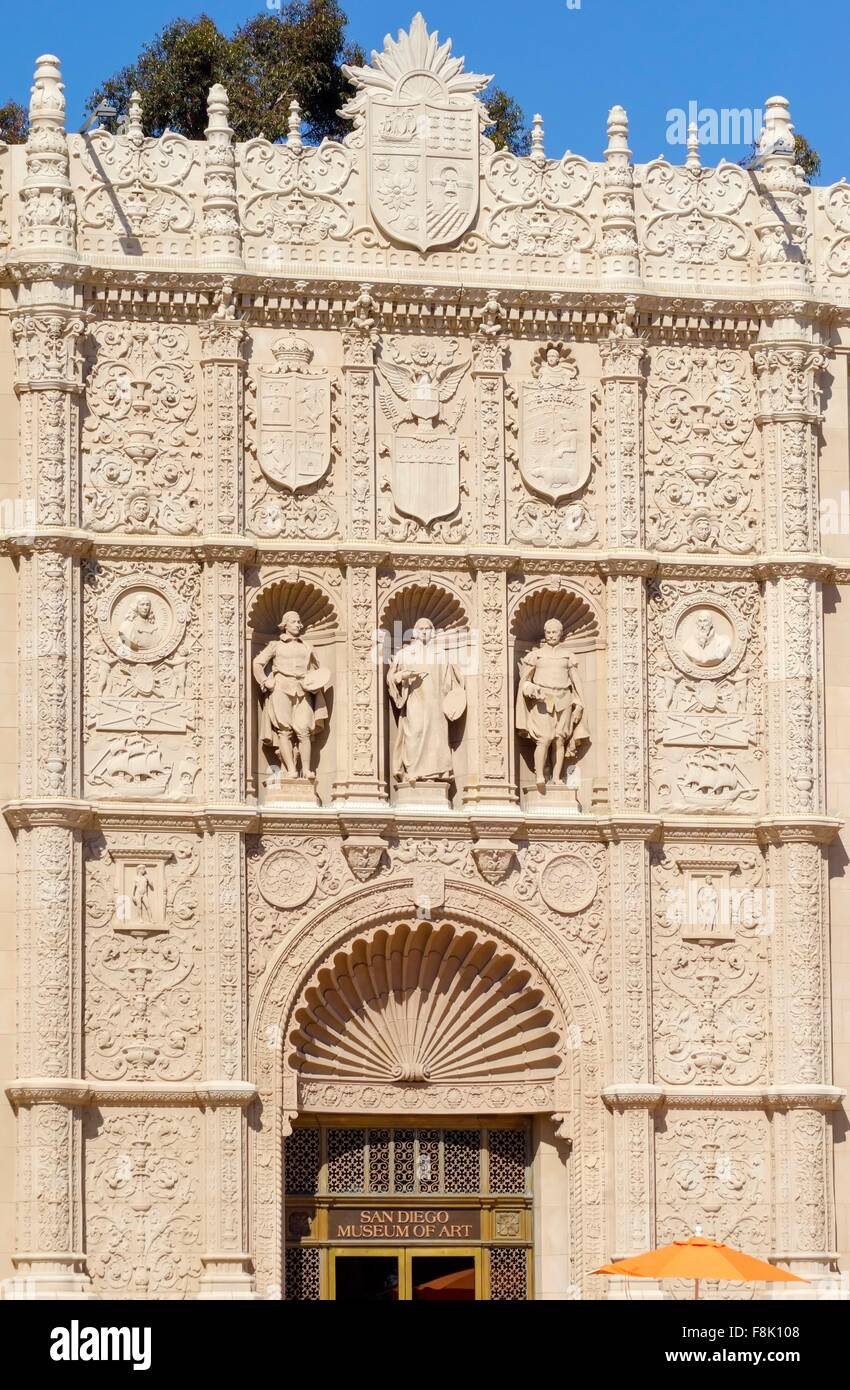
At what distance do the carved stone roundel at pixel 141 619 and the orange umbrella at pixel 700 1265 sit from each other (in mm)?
7157

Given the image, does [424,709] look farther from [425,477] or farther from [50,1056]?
[50,1056]

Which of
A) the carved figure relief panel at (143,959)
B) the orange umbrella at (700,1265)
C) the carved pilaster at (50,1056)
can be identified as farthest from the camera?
the carved figure relief panel at (143,959)

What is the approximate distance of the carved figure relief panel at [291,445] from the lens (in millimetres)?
31266

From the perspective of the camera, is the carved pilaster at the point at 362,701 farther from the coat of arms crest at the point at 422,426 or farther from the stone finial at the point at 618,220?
the stone finial at the point at 618,220

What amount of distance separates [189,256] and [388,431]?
2476 millimetres

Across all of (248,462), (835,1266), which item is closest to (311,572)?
(248,462)

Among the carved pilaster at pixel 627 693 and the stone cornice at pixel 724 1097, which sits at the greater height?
the carved pilaster at pixel 627 693

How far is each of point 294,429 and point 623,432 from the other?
10.3ft

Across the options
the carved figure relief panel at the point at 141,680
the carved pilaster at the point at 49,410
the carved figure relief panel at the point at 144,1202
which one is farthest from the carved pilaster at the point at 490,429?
the carved figure relief panel at the point at 144,1202

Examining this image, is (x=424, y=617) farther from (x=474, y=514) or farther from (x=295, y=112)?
(x=295, y=112)

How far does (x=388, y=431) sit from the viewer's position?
31531 millimetres

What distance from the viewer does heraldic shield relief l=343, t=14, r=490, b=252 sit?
3181cm

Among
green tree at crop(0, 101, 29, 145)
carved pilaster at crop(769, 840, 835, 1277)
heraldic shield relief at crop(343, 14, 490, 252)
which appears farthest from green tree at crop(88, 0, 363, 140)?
carved pilaster at crop(769, 840, 835, 1277)

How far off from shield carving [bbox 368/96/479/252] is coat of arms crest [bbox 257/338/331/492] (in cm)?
159
